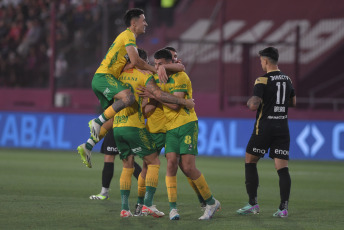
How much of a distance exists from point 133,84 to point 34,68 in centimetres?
1362

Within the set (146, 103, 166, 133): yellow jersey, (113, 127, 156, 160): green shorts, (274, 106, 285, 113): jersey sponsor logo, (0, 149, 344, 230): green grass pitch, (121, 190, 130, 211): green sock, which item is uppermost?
(274, 106, 285, 113): jersey sponsor logo

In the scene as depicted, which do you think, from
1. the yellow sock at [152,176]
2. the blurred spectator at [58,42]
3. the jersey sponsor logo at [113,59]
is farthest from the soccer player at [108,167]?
the blurred spectator at [58,42]

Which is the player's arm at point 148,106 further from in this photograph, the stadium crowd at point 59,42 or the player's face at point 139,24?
the stadium crowd at point 59,42

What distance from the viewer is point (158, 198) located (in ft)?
33.7

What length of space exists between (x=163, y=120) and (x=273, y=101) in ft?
4.57

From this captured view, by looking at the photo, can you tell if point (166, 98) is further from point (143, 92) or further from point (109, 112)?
point (109, 112)

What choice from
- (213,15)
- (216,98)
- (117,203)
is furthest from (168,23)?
(117,203)

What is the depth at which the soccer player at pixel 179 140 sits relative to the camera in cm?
806

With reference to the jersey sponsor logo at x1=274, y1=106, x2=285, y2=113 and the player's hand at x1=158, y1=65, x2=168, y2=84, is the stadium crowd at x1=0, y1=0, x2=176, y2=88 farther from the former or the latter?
the player's hand at x1=158, y1=65, x2=168, y2=84

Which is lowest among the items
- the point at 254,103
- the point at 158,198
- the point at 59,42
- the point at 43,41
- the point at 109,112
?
the point at 158,198

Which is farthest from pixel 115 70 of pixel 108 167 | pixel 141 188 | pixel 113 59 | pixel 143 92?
pixel 108 167

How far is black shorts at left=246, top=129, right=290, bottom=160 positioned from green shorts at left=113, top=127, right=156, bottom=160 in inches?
51.6

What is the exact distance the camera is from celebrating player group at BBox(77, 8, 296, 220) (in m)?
8.12

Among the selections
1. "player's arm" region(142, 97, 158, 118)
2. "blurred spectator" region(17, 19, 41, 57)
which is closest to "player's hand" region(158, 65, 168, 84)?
"player's arm" region(142, 97, 158, 118)
